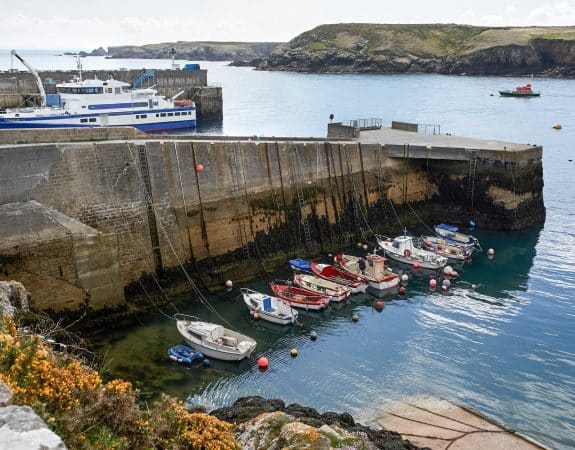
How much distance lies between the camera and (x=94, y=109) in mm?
70500

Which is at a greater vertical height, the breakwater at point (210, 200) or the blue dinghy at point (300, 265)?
the breakwater at point (210, 200)

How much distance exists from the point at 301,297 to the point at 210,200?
8138 mm

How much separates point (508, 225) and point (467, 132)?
4427cm

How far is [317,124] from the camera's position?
319ft

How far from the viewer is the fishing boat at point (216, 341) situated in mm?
27531

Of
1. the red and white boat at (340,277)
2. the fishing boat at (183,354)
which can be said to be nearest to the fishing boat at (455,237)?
the red and white boat at (340,277)

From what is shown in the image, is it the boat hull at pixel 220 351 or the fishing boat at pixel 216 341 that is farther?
the fishing boat at pixel 216 341

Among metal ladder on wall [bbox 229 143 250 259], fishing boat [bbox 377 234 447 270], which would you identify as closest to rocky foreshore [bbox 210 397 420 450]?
metal ladder on wall [bbox 229 143 250 259]

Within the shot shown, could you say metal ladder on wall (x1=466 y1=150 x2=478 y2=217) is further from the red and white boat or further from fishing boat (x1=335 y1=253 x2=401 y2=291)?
the red and white boat

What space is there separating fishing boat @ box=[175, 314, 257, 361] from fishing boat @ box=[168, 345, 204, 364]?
38 cm

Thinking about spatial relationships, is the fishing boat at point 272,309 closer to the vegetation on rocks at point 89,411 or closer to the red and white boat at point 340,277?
the red and white boat at point 340,277

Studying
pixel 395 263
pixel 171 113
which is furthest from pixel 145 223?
pixel 171 113

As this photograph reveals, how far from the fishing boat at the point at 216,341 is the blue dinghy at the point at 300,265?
9.68 m

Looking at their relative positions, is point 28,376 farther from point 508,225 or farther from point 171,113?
point 171,113
